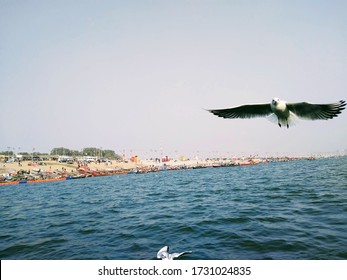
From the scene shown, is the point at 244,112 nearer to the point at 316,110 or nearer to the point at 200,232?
the point at 316,110

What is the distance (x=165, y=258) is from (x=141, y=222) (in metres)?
5.10

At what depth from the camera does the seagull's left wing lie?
8516 millimetres

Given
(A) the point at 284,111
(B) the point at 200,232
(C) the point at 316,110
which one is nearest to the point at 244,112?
(A) the point at 284,111

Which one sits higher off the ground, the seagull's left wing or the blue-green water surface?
the seagull's left wing

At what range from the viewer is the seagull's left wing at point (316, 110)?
27.9 feet

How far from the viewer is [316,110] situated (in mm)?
8836

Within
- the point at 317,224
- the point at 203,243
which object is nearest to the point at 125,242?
the point at 203,243

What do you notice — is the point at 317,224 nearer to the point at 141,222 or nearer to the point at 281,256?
the point at 281,256

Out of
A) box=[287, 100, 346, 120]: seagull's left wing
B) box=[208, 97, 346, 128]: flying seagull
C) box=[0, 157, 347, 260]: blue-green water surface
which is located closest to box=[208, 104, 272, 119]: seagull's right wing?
box=[208, 97, 346, 128]: flying seagull

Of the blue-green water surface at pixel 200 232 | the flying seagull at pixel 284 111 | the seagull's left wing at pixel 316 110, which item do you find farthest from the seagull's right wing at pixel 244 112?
the blue-green water surface at pixel 200 232

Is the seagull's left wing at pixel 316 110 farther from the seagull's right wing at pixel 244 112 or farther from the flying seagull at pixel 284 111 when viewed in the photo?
the seagull's right wing at pixel 244 112

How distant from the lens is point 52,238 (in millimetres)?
9305

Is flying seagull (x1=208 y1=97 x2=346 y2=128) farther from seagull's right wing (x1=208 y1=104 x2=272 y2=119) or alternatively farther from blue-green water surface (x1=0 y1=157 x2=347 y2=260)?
blue-green water surface (x1=0 y1=157 x2=347 y2=260)

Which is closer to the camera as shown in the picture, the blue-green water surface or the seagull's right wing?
the blue-green water surface
